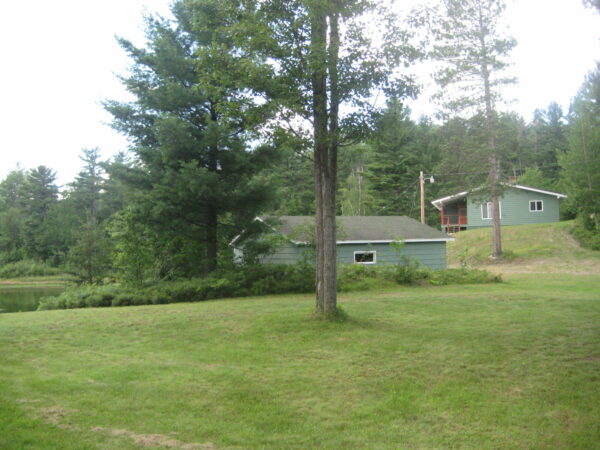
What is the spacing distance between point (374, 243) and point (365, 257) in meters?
0.72

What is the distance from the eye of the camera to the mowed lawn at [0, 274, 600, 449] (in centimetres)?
481

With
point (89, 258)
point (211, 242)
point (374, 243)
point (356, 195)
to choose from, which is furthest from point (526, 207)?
point (89, 258)

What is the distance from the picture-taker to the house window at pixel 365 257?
21.8m

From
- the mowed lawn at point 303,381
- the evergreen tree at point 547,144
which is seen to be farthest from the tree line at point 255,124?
the evergreen tree at point 547,144

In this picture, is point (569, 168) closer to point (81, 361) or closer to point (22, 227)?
point (81, 361)

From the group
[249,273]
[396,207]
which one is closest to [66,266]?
[249,273]

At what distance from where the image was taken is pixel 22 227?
54594 mm

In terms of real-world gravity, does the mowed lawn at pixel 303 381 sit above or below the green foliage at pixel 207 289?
below

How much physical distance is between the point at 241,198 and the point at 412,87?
774 cm

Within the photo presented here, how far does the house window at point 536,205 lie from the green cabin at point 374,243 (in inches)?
687

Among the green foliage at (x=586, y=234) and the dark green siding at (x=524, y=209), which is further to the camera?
the dark green siding at (x=524, y=209)

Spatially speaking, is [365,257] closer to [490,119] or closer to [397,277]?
[397,277]

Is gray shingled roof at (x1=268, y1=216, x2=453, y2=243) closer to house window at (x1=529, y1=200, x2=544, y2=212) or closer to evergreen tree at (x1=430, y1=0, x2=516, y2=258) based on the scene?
evergreen tree at (x1=430, y1=0, x2=516, y2=258)

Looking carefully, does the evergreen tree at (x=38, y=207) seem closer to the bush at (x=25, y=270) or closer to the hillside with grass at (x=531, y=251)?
the bush at (x=25, y=270)
